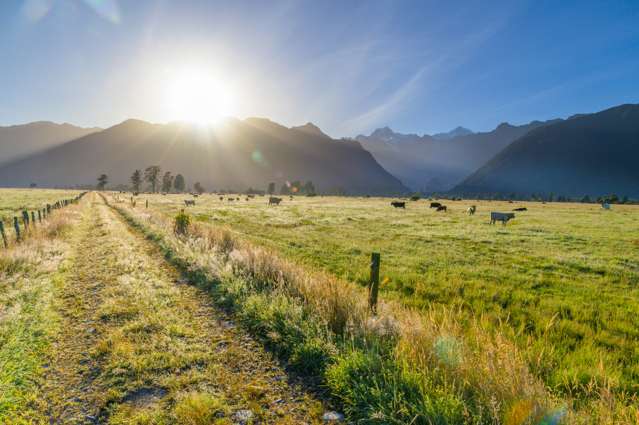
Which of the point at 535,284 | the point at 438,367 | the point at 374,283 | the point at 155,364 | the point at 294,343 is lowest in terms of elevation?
the point at 535,284

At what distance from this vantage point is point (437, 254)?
52.1 ft

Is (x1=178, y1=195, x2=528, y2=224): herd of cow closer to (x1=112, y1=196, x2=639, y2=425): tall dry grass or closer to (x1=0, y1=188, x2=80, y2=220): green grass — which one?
(x1=0, y1=188, x2=80, y2=220): green grass

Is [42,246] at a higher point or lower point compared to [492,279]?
higher

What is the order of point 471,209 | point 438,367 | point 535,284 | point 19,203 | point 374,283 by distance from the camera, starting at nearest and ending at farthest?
point 438,367
point 374,283
point 535,284
point 19,203
point 471,209

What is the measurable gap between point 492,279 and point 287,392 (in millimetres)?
10440

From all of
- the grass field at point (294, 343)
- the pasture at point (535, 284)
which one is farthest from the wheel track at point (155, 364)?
the pasture at point (535, 284)

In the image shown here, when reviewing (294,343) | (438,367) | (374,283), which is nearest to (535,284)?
(374,283)

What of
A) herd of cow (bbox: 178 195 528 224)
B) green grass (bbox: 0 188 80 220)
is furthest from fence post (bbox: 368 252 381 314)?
green grass (bbox: 0 188 80 220)

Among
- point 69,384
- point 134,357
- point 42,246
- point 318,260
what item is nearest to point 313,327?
point 134,357

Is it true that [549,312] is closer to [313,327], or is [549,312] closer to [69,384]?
[313,327]

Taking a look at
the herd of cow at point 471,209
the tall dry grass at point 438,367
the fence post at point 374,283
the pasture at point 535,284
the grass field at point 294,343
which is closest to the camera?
the tall dry grass at point 438,367

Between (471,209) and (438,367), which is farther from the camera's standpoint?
(471,209)

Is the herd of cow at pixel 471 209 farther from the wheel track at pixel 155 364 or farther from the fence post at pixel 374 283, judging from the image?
the wheel track at pixel 155 364

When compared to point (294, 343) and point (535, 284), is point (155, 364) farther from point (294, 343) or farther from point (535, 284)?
point (535, 284)
